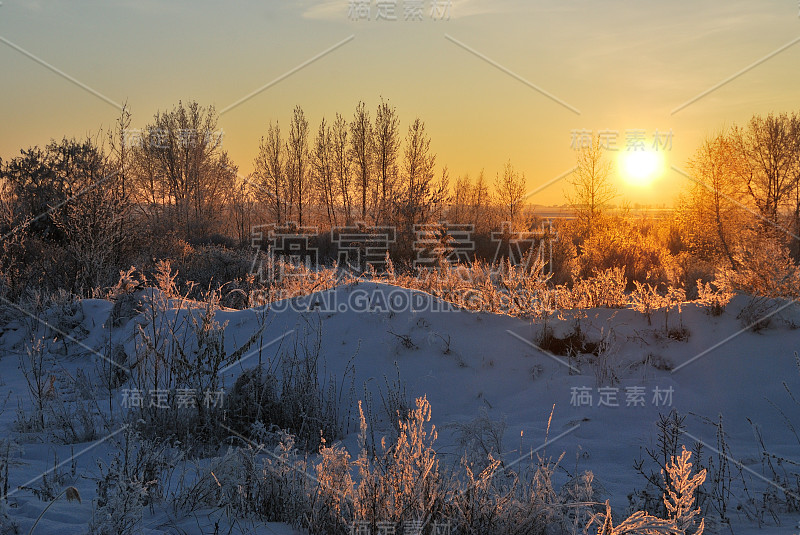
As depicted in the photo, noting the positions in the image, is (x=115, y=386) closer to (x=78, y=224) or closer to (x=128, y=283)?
(x=128, y=283)

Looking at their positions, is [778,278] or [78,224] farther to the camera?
[78,224]

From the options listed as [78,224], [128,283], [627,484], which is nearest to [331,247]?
[78,224]

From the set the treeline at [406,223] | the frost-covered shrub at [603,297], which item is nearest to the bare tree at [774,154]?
the treeline at [406,223]

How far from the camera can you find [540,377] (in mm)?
5609

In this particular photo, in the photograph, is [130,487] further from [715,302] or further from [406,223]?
[406,223]

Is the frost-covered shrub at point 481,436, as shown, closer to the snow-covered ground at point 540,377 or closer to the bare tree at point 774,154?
the snow-covered ground at point 540,377

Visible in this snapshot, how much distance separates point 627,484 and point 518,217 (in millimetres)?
35964

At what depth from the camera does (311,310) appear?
6.52 metres

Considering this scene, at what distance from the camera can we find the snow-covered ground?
400 cm

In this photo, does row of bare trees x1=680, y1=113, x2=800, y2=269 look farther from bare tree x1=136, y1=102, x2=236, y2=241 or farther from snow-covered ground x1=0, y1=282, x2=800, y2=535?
bare tree x1=136, y1=102, x2=236, y2=241

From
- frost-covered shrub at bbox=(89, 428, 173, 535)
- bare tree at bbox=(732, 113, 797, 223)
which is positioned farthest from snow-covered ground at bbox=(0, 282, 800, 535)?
bare tree at bbox=(732, 113, 797, 223)

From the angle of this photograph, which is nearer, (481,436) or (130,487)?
(130,487)

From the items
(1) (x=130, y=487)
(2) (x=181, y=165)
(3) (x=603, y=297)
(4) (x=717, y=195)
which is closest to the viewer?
(1) (x=130, y=487)

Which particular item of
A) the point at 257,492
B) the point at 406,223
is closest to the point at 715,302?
the point at 257,492
